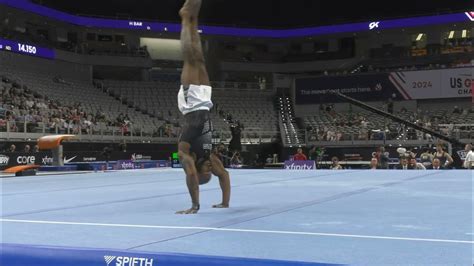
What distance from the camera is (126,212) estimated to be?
5645 millimetres

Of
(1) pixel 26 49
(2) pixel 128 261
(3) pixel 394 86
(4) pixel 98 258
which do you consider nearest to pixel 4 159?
(1) pixel 26 49

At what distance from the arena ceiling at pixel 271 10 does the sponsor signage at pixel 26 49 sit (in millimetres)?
3259

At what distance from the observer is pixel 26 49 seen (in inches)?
1200

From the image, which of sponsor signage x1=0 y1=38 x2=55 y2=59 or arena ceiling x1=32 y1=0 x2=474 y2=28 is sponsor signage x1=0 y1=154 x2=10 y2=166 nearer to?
sponsor signage x1=0 y1=38 x2=55 y2=59

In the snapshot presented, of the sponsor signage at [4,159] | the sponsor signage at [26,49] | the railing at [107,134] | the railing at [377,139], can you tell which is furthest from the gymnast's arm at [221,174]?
the sponsor signage at [26,49]

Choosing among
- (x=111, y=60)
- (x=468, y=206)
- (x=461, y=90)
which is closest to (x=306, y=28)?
(x=461, y=90)

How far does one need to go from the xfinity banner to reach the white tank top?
30.1 m

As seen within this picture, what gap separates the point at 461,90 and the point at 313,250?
3274 cm

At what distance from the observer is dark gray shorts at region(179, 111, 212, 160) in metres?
5.35

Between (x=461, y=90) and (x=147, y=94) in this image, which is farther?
(x=147, y=94)

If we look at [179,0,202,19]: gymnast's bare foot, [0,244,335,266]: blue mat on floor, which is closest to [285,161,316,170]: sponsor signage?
[179,0,202,19]: gymnast's bare foot

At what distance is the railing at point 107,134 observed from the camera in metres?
21.0

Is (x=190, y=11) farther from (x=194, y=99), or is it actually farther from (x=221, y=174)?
(x=221, y=174)

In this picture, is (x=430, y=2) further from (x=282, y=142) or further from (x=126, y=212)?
(x=126, y=212)
